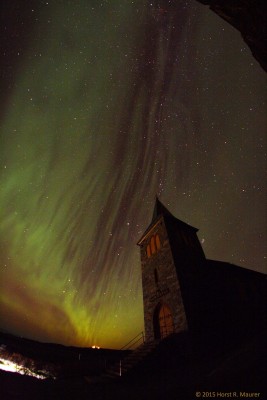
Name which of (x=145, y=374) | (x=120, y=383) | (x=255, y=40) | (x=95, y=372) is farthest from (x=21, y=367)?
(x=255, y=40)

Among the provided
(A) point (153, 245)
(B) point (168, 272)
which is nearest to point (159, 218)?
(A) point (153, 245)

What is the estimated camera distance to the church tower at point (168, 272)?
57.1ft

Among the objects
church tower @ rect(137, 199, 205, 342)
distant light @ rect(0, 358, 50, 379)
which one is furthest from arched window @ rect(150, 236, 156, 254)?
distant light @ rect(0, 358, 50, 379)

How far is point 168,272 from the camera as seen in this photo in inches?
755

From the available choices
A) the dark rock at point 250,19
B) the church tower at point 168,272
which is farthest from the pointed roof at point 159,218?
the dark rock at point 250,19

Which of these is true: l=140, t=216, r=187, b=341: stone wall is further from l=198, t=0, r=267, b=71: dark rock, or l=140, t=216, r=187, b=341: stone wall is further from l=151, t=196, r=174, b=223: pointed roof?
l=198, t=0, r=267, b=71: dark rock

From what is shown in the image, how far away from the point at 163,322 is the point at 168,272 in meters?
4.04

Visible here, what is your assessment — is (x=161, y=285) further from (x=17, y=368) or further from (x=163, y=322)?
(x=17, y=368)

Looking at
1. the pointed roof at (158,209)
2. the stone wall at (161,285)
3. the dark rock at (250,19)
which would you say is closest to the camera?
the dark rock at (250,19)

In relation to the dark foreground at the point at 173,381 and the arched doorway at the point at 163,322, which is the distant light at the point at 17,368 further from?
the arched doorway at the point at 163,322

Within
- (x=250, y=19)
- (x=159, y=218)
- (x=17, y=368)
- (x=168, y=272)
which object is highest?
(x=159, y=218)

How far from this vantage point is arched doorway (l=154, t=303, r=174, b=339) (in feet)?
58.7

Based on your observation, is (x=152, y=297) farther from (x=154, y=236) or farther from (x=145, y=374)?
(x=145, y=374)

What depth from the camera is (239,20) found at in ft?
29.2
